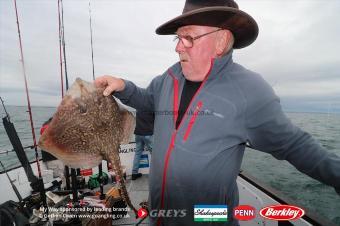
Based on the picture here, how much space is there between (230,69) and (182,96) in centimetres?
48

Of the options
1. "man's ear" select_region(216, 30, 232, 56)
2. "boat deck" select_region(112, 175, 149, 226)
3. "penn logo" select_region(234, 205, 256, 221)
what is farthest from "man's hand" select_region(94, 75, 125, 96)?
"boat deck" select_region(112, 175, 149, 226)

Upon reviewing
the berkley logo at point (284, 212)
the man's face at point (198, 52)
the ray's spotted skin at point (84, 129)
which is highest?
the man's face at point (198, 52)

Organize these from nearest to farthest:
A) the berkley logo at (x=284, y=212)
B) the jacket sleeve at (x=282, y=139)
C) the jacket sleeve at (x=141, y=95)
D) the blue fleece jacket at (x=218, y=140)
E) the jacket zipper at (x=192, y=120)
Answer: the jacket sleeve at (x=282, y=139)
the blue fleece jacket at (x=218, y=140)
the jacket zipper at (x=192, y=120)
the jacket sleeve at (x=141, y=95)
the berkley logo at (x=284, y=212)

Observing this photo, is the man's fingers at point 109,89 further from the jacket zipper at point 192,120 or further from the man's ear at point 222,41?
the man's ear at point 222,41

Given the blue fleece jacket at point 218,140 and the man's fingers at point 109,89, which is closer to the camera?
the blue fleece jacket at point 218,140

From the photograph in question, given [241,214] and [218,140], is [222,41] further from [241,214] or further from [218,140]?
[241,214]

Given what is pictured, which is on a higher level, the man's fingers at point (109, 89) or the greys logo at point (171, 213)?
the man's fingers at point (109, 89)

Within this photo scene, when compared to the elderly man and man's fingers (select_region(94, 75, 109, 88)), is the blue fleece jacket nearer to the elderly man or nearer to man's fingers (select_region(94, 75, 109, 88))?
the elderly man

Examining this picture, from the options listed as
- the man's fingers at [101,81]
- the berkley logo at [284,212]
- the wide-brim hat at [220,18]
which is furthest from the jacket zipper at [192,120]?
the berkley logo at [284,212]

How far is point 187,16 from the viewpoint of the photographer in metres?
2.04

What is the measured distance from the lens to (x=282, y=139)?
1694 millimetres

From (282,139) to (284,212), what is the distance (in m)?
2.00

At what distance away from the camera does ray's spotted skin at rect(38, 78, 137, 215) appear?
81.2 inches

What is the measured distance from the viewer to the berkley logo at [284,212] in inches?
120
